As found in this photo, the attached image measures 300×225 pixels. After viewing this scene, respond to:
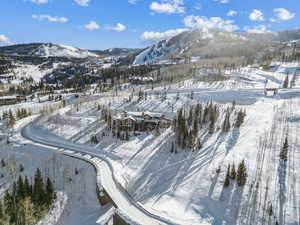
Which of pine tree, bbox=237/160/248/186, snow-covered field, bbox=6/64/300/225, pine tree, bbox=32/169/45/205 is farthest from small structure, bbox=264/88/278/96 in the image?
pine tree, bbox=32/169/45/205

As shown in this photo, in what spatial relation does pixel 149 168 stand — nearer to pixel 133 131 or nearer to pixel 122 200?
pixel 122 200

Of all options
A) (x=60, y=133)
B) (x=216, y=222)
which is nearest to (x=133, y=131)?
(x=60, y=133)

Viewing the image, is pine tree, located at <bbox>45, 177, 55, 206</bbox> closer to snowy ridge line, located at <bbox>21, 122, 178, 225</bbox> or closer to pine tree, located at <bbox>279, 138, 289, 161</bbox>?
snowy ridge line, located at <bbox>21, 122, 178, 225</bbox>

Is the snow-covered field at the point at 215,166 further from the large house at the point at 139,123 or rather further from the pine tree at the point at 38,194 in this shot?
the pine tree at the point at 38,194

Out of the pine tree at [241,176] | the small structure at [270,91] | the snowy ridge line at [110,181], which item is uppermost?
the small structure at [270,91]

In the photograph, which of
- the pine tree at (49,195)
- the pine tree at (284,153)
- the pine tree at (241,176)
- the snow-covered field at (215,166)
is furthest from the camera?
the pine tree at (284,153)

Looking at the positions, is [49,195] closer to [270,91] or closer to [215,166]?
[215,166]

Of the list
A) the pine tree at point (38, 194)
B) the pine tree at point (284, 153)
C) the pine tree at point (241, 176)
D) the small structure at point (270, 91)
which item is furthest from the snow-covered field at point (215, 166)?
the pine tree at point (38, 194)
